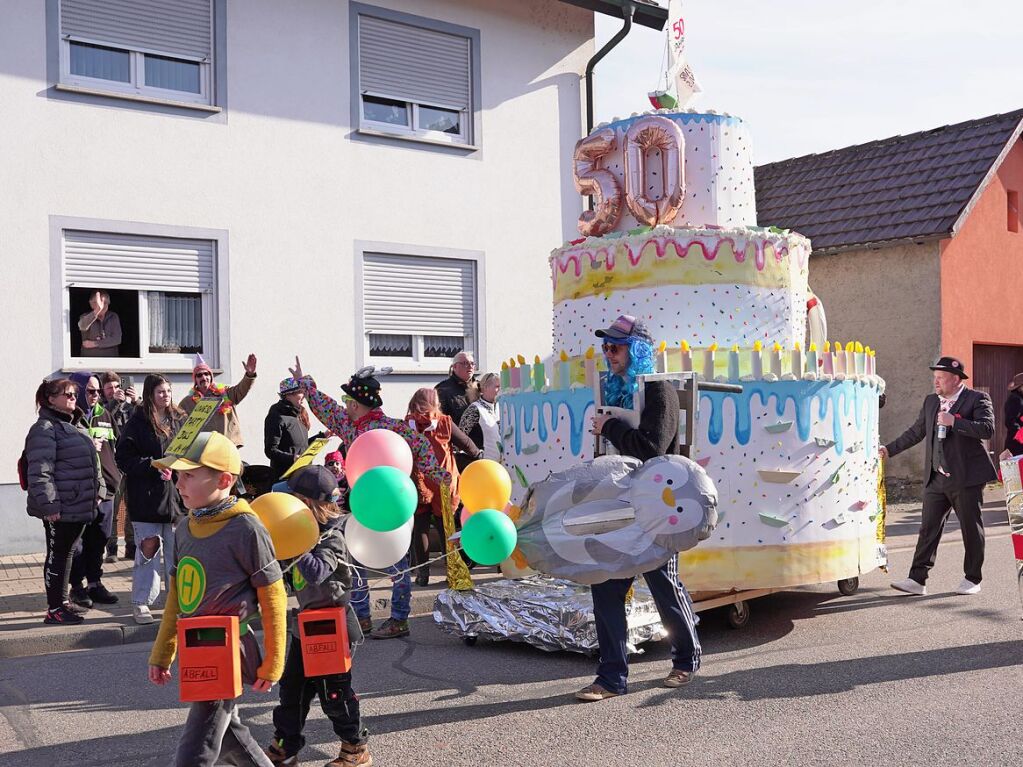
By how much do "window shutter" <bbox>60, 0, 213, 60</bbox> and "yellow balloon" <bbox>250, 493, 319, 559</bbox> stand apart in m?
8.76

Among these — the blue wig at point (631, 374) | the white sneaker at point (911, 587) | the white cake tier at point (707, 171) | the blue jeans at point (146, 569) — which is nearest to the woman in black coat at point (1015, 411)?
the white sneaker at point (911, 587)

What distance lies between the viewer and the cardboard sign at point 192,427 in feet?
13.4

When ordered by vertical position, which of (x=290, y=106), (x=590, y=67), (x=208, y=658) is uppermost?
(x=590, y=67)

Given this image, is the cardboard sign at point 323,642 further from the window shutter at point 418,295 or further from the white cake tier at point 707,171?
the window shutter at point 418,295

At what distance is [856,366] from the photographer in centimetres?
739

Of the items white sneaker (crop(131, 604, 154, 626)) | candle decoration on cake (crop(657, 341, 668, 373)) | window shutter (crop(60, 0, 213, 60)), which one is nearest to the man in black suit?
candle decoration on cake (crop(657, 341, 668, 373))

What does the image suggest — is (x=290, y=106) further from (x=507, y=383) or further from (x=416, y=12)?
(x=507, y=383)

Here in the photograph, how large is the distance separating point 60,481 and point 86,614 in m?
1.00

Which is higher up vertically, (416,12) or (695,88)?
(416,12)

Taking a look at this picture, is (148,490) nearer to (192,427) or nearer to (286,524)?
(192,427)

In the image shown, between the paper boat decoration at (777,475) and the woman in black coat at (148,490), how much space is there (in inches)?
161

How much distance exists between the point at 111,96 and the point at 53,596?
5803 millimetres

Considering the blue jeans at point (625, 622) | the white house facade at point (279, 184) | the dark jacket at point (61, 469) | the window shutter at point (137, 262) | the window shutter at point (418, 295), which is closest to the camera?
the blue jeans at point (625, 622)

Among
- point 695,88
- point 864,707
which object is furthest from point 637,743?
point 695,88
